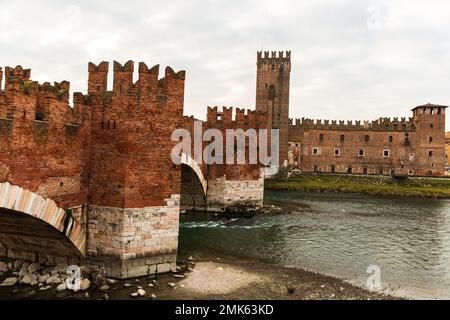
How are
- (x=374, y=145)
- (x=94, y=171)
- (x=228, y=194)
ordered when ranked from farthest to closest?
(x=374, y=145)
(x=228, y=194)
(x=94, y=171)

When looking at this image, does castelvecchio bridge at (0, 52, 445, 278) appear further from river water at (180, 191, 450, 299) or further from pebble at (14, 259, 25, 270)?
river water at (180, 191, 450, 299)

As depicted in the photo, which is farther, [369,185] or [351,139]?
[351,139]

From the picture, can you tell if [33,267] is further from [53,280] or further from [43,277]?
[53,280]

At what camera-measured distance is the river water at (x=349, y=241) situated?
49.9 ft

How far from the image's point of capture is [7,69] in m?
12.0

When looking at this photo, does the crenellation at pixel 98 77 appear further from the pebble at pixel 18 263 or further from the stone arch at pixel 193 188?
the stone arch at pixel 193 188

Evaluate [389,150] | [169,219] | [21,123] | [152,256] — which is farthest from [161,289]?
[389,150]

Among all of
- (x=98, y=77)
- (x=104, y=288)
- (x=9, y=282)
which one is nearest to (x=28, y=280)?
(x=9, y=282)

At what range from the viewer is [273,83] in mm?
55938

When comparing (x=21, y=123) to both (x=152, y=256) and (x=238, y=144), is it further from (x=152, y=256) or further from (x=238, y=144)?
(x=238, y=144)

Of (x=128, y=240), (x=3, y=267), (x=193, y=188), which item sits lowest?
(x=3, y=267)

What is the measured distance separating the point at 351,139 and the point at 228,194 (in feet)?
126

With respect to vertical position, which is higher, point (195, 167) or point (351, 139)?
point (351, 139)
